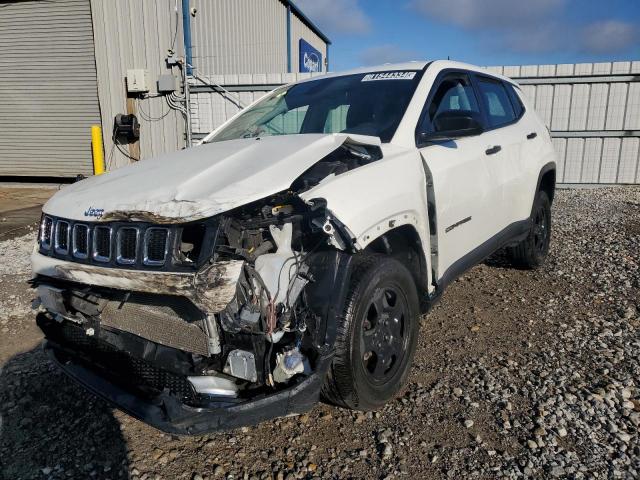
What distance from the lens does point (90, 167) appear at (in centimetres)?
1114

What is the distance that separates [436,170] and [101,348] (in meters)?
2.11

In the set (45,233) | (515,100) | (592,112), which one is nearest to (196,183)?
(45,233)

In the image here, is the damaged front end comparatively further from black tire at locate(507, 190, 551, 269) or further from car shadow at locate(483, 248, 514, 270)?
car shadow at locate(483, 248, 514, 270)

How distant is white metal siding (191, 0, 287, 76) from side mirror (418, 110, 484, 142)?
9249 mm

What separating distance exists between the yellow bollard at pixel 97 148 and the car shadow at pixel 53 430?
7.72 m

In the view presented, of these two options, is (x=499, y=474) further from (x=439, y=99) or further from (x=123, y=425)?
(x=439, y=99)

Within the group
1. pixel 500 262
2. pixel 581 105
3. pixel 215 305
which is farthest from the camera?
pixel 581 105

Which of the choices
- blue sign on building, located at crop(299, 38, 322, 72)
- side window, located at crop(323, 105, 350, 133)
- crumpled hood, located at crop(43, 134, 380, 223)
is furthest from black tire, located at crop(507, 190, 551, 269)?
blue sign on building, located at crop(299, 38, 322, 72)

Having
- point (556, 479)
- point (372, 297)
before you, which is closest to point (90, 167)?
point (372, 297)

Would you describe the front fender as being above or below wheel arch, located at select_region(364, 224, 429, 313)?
above

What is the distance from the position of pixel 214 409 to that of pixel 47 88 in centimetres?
1108

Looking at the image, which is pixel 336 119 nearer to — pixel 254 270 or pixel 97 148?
pixel 254 270

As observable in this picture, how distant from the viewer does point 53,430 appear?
280 cm

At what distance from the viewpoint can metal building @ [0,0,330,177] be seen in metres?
10.3
